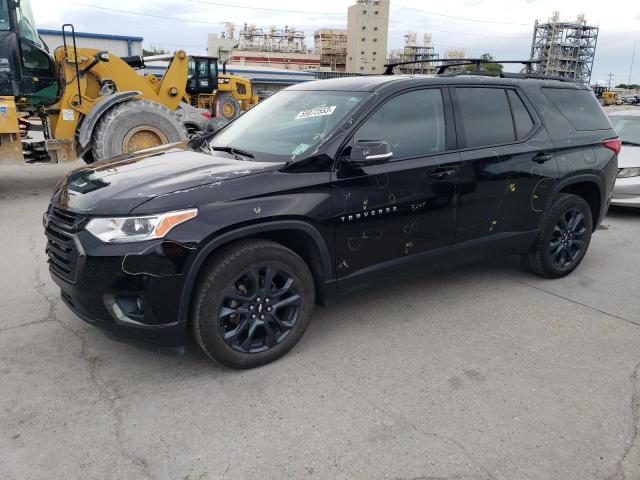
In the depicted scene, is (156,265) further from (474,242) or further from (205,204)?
(474,242)

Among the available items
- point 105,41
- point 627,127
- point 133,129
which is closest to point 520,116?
Answer: point 627,127

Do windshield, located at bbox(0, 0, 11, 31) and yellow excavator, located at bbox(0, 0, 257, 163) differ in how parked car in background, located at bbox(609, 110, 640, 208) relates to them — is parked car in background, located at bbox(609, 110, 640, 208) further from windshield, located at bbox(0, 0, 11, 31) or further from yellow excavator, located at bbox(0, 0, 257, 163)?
windshield, located at bbox(0, 0, 11, 31)

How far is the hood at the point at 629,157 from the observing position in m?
7.23

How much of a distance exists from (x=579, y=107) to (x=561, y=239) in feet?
4.00

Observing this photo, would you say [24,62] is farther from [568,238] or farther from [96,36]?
[96,36]

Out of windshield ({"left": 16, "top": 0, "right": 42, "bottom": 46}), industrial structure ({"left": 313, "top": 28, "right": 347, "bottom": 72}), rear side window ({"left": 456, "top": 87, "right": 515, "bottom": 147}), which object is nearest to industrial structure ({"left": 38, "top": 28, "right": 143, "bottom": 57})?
windshield ({"left": 16, "top": 0, "right": 42, "bottom": 46})

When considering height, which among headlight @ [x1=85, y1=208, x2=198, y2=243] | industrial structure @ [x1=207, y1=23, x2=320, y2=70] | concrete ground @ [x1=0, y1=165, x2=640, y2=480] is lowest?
concrete ground @ [x1=0, y1=165, x2=640, y2=480]

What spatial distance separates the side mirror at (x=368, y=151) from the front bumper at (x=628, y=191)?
5461 millimetres

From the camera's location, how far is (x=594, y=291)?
455 cm

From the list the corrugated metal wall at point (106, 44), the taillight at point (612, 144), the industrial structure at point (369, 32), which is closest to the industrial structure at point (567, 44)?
the industrial structure at point (369, 32)

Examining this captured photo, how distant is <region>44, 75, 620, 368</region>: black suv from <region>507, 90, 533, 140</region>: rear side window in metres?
0.01

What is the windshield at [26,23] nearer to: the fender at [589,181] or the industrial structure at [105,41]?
the fender at [589,181]

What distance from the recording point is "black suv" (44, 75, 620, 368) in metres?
2.73

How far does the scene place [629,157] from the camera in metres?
7.45
